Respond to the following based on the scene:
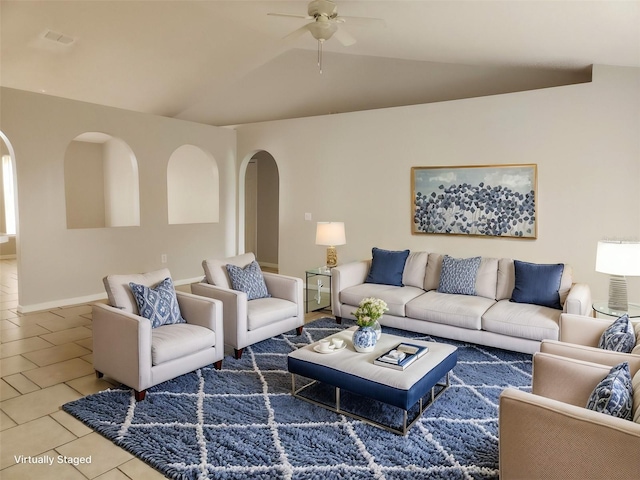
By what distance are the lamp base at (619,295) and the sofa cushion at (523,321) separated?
0.44m

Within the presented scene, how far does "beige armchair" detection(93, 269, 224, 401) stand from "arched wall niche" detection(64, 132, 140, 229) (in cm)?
665

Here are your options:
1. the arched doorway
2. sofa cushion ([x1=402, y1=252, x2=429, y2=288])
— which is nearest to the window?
the arched doorway

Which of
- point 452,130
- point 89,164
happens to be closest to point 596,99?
point 452,130

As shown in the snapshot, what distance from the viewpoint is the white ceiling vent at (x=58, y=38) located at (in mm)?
5133

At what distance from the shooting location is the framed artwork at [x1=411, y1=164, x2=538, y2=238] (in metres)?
4.84

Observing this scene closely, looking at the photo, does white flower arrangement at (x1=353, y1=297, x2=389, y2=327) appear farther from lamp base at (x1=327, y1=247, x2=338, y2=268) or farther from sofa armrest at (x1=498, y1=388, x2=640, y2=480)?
lamp base at (x1=327, y1=247, x2=338, y2=268)

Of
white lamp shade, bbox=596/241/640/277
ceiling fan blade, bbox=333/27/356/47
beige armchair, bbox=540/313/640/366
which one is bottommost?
beige armchair, bbox=540/313/640/366

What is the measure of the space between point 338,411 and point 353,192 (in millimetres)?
3695

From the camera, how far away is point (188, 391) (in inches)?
128

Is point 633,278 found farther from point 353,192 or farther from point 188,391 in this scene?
point 188,391

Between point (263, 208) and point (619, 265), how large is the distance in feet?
22.2

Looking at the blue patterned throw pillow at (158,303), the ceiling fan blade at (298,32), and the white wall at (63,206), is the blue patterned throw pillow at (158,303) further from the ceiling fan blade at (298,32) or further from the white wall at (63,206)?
the white wall at (63,206)

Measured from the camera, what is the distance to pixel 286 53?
260 inches

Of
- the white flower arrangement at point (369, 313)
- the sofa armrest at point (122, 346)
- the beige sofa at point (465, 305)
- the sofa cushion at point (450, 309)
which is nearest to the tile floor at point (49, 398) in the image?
the sofa armrest at point (122, 346)
